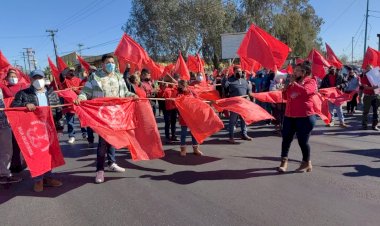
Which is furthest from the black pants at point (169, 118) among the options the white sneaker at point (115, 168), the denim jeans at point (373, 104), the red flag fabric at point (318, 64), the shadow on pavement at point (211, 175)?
the denim jeans at point (373, 104)

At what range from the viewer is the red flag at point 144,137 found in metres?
6.12

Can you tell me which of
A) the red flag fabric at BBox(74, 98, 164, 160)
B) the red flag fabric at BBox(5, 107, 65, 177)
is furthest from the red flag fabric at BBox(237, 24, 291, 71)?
the red flag fabric at BBox(5, 107, 65, 177)

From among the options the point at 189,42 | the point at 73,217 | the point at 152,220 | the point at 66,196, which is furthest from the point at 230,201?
the point at 189,42

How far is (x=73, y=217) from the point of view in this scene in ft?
14.6

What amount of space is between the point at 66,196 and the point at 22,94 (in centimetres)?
174

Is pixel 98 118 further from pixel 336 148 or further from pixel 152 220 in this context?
pixel 336 148

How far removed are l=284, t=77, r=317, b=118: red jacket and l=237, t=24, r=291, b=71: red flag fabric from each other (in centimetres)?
215

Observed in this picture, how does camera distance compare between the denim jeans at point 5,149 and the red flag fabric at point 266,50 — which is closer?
the denim jeans at point 5,149

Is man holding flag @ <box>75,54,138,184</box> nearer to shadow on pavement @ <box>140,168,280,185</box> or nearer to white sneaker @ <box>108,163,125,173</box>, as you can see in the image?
white sneaker @ <box>108,163,125,173</box>

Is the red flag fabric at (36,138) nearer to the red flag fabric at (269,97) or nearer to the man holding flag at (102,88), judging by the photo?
the man holding flag at (102,88)

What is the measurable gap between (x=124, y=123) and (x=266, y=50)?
3.76 meters

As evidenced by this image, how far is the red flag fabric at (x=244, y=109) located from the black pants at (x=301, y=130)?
1154 millimetres

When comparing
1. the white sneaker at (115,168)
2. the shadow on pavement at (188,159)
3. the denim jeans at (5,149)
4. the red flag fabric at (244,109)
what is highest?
the red flag fabric at (244,109)

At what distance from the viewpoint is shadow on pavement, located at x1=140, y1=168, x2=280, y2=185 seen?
5766 millimetres
